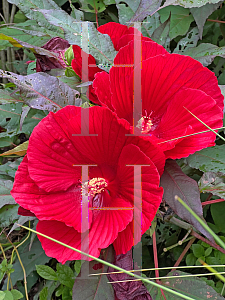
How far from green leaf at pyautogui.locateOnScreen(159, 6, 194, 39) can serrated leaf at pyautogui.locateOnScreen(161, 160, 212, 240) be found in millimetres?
422

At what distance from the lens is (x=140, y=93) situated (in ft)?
1.54

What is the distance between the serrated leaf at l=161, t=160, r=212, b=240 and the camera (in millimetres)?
445

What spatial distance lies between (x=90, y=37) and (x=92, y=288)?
484 millimetres

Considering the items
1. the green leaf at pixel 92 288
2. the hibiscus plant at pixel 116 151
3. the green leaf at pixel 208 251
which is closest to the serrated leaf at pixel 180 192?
the hibiscus plant at pixel 116 151

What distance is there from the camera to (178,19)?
2.41 ft

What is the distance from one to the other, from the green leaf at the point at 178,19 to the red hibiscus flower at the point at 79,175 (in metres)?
0.44

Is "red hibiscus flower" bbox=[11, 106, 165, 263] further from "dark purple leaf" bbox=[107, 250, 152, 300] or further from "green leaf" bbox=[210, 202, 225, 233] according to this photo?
"green leaf" bbox=[210, 202, 225, 233]

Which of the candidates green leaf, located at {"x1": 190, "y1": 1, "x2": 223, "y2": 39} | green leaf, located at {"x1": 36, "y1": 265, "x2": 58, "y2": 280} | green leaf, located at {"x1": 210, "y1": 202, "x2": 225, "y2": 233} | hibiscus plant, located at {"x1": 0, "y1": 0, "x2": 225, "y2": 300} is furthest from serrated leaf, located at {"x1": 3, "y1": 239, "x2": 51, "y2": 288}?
green leaf, located at {"x1": 190, "y1": 1, "x2": 223, "y2": 39}

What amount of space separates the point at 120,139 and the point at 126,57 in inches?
5.4

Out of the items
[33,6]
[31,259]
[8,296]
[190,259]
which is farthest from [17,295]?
[33,6]

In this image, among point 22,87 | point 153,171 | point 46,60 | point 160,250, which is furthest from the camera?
point 160,250

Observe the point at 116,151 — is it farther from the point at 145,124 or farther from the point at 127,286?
the point at 127,286

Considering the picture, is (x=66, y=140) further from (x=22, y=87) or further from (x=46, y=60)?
(x=46, y=60)


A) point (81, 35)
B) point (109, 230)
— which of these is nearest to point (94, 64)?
point (81, 35)
